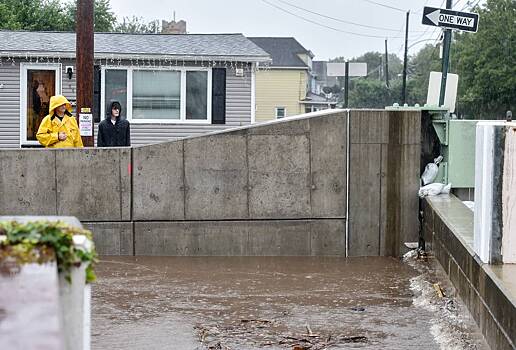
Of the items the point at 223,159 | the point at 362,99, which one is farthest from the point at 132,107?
the point at 362,99

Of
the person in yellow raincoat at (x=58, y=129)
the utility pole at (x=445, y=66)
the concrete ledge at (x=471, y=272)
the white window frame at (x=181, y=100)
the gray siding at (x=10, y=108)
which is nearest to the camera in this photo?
the concrete ledge at (x=471, y=272)

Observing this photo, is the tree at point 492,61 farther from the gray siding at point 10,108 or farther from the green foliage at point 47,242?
the green foliage at point 47,242

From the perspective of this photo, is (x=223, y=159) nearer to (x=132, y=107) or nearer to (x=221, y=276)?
(x=221, y=276)

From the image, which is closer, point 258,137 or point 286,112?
point 258,137

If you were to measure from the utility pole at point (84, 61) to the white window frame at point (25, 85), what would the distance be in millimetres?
7807

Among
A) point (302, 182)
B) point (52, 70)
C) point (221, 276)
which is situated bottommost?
point (221, 276)

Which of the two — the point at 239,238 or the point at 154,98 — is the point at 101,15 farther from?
the point at 239,238

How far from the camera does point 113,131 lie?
1538 cm

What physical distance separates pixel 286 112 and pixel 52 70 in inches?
1208

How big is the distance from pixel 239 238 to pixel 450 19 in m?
5.26

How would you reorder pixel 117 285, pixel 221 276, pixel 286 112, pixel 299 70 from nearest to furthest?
pixel 117 285 < pixel 221 276 < pixel 286 112 < pixel 299 70

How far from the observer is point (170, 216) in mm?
12828

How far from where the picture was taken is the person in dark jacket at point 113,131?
15.3m

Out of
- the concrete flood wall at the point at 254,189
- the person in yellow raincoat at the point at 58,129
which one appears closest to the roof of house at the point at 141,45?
the person in yellow raincoat at the point at 58,129
